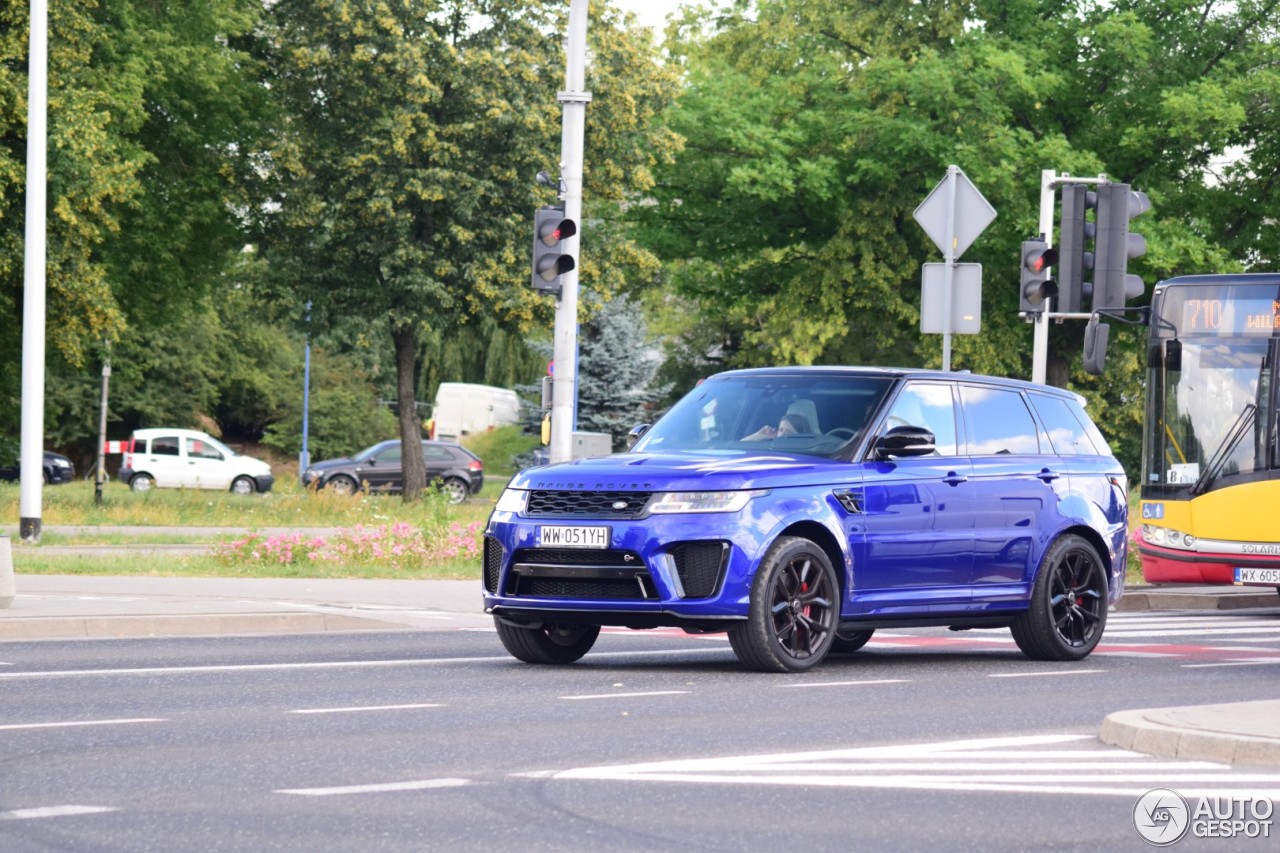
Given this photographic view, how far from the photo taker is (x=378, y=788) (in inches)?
293

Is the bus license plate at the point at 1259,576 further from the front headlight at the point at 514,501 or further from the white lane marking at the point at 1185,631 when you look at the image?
the front headlight at the point at 514,501

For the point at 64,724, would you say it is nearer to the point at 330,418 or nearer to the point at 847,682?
the point at 847,682

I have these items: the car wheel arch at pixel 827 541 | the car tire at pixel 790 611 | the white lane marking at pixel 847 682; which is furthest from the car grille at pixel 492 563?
the white lane marking at pixel 847 682

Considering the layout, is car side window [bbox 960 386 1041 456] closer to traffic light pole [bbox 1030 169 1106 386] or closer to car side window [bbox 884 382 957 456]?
car side window [bbox 884 382 957 456]

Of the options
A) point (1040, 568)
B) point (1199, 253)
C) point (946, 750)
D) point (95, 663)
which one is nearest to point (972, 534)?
point (1040, 568)

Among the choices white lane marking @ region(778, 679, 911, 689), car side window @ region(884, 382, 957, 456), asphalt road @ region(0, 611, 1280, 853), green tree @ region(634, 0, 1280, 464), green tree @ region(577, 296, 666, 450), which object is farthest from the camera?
green tree @ region(577, 296, 666, 450)

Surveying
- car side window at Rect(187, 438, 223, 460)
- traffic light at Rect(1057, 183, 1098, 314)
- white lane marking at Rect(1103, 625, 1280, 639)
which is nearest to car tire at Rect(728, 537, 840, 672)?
white lane marking at Rect(1103, 625, 1280, 639)

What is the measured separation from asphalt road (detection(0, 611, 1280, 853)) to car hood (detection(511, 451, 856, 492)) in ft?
3.63

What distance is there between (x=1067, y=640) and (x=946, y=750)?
17.9ft

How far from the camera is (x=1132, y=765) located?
836 centimetres

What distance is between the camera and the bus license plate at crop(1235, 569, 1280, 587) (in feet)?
59.4

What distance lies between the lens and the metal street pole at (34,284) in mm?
25531

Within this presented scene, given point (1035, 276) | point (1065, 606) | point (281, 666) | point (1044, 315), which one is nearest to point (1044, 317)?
point (1044, 315)

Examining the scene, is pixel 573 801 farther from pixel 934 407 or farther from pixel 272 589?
pixel 272 589
